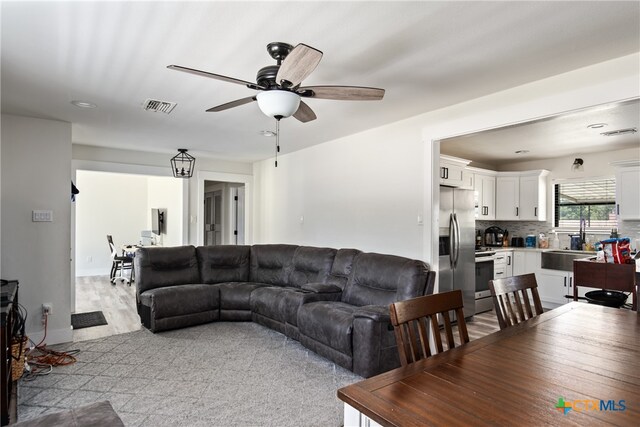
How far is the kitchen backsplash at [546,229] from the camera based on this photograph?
Result: 516 centimetres

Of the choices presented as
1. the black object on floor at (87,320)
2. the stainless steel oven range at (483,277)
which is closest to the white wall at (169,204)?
the black object on floor at (87,320)

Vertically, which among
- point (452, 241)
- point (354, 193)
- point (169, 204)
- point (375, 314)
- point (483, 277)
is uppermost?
point (354, 193)

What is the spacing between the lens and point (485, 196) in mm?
6105

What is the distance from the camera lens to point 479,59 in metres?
2.40

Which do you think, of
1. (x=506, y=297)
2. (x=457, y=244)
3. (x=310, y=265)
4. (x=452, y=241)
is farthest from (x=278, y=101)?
(x=457, y=244)

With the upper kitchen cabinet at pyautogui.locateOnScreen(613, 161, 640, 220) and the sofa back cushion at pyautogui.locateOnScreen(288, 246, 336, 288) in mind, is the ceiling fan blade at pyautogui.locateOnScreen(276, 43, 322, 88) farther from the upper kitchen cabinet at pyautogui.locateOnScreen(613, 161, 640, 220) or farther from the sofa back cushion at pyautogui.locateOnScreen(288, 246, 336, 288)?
the upper kitchen cabinet at pyautogui.locateOnScreen(613, 161, 640, 220)

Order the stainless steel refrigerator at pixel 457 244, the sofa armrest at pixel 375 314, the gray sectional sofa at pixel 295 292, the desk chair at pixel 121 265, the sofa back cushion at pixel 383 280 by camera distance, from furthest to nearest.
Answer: the desk chair at pixel 121 265 → the stainless steel refrigerator at pixel 457 244 → the sofa back cushion at pixel 383 280 → the gray sectional sofa at pixel 295 292 → the sofa armrest at pixel 375 314

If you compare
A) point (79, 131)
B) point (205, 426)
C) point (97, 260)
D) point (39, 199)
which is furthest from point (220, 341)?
point (97, 260)

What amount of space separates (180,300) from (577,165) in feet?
19.8

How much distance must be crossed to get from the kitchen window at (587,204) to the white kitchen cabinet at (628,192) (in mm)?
386

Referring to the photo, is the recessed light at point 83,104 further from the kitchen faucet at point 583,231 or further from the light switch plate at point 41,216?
the kitchen faucet at point 583,231

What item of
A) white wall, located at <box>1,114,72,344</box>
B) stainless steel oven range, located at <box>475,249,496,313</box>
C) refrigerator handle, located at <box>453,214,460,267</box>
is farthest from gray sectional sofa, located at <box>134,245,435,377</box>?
stainless steel oven range, located at <box>475,249,496,313</box>

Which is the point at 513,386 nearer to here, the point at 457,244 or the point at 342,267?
the point at 342,267

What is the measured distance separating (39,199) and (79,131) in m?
1.08
